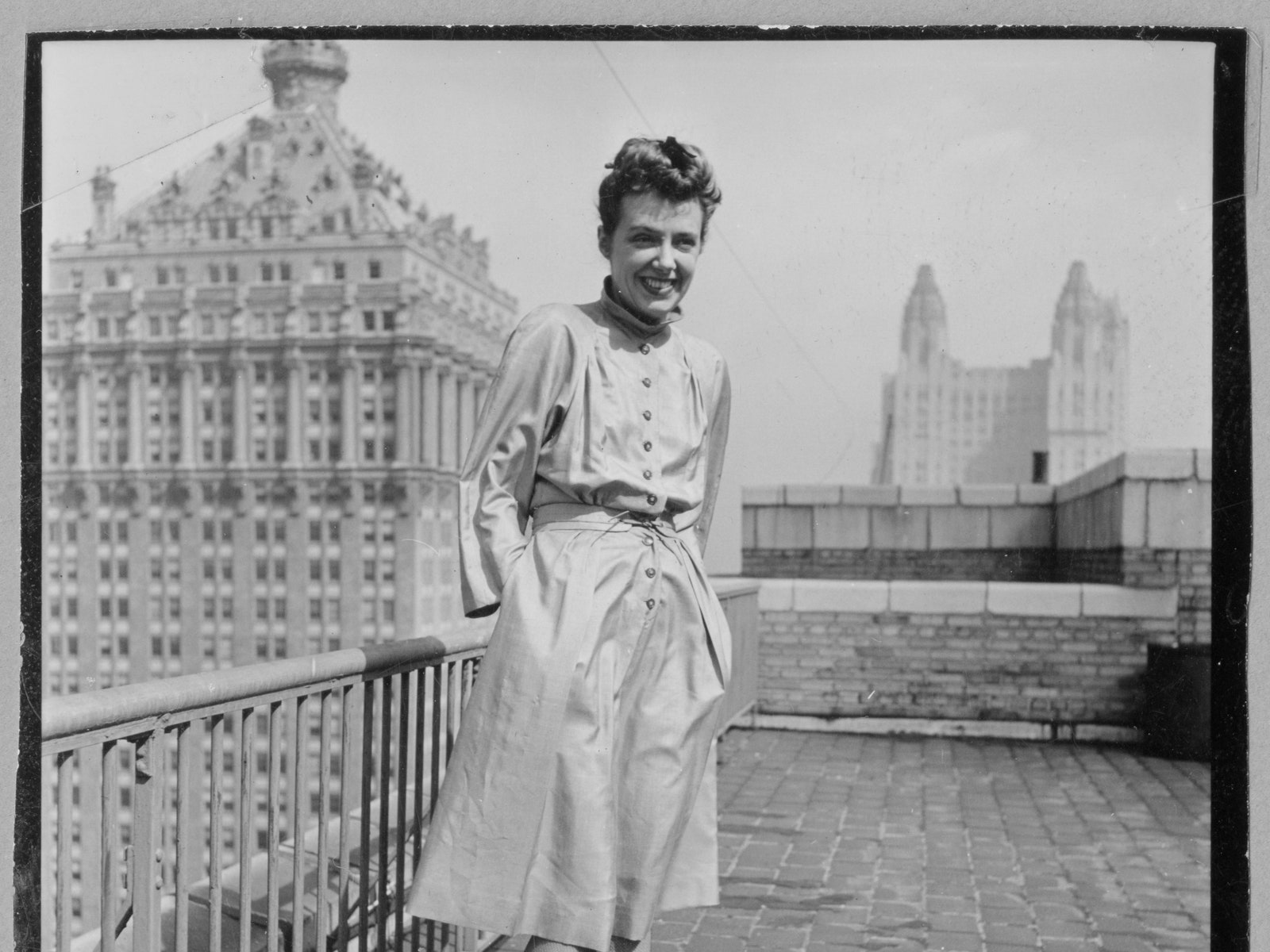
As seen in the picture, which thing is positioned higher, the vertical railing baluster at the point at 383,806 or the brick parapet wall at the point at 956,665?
the vertical railing baluster at the point at 383,806

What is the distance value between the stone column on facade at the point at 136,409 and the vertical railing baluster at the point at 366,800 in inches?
4083

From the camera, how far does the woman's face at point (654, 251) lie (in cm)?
279

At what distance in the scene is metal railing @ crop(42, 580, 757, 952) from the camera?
2082 mm

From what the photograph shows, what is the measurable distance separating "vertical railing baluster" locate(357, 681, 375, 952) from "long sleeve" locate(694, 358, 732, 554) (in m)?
0.83

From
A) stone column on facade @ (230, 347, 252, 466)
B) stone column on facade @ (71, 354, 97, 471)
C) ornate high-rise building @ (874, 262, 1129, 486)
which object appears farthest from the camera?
stone column on facade @ (230, 347, 252, 466)

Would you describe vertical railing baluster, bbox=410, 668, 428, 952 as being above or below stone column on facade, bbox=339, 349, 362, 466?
below

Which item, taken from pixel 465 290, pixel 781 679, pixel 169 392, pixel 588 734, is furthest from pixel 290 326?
pixel 588 734

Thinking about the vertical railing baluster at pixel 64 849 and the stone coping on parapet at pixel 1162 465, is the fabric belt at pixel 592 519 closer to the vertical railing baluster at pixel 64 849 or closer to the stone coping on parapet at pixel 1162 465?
the vertical railing baluster at pixel 64 849

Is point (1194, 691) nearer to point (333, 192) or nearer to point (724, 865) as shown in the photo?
point (724, 865)

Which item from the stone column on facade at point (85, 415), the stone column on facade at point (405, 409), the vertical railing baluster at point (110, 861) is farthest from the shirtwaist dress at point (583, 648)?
the stone column on facade at point (85, 415)

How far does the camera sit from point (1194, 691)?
8805 millimetres

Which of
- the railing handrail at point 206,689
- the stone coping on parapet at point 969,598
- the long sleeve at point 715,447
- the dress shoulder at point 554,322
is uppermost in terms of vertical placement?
the dress shoulder at point 554,322

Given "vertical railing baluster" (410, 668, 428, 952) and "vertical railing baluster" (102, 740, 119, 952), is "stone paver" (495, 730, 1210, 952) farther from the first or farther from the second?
"vertical railing baluster" (102, 740, 119, 952)

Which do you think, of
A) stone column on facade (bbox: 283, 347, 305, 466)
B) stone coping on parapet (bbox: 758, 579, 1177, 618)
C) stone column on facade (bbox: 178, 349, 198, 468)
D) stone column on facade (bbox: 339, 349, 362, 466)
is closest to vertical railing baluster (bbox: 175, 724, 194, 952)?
stone coping on parapet (bbox: 758, 579, 1177, 618)
